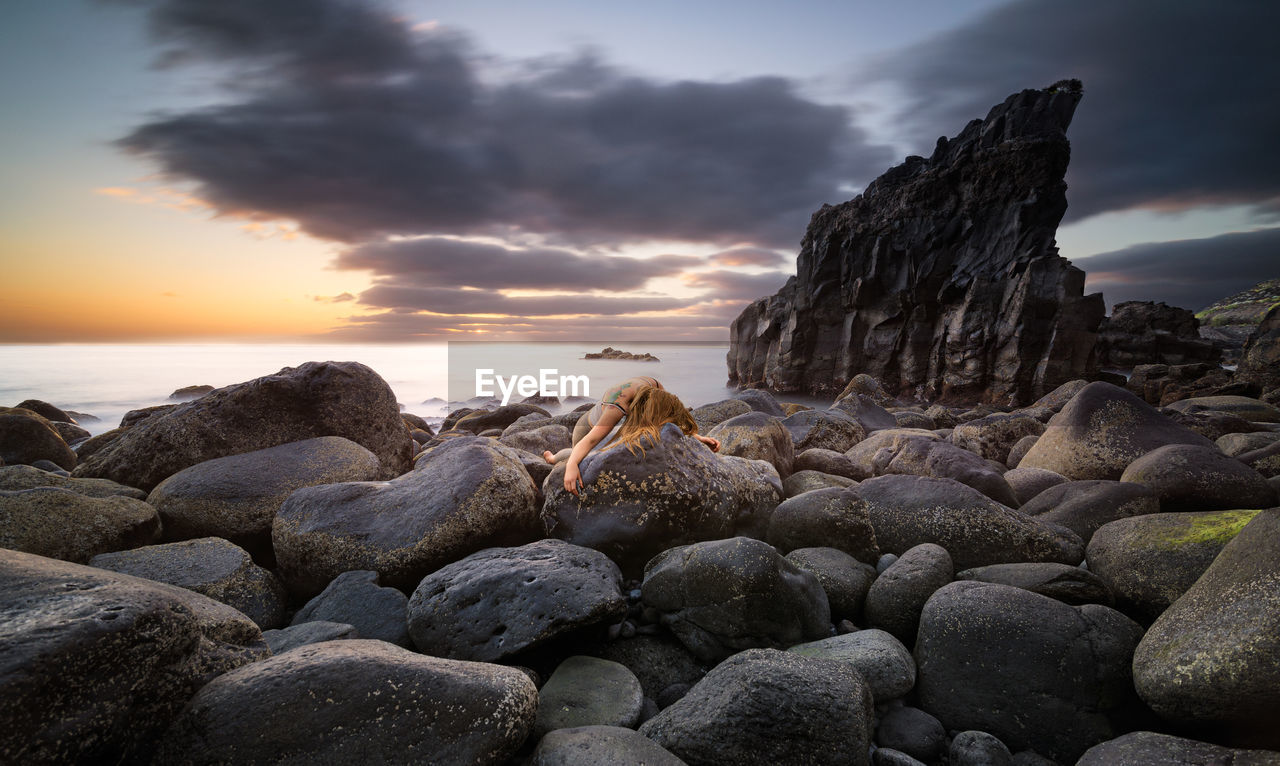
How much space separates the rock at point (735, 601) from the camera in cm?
354

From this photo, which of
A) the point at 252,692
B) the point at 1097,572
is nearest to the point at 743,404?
the point at 1097,572

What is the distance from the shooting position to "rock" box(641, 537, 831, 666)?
3535 mm

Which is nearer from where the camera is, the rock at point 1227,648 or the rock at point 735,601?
the rock at point 1227,648

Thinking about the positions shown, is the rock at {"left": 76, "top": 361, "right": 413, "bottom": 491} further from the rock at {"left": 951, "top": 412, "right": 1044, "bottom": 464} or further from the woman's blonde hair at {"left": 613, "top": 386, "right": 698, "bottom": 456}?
the rock at {"left": 951, "top": 412, "right": 1044, "bottom": 464}

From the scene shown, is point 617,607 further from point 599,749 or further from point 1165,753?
point 1165,753

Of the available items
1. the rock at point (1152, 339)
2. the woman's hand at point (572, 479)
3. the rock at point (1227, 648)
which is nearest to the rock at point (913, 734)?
the rock at point (1227, 648)

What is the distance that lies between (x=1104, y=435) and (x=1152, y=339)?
146ft

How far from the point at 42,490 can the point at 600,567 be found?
4.57 metres

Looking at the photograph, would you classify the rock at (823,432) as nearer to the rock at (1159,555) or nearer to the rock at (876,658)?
the rock at (1159,555)

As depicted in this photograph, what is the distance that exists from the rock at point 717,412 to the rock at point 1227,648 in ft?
25.5

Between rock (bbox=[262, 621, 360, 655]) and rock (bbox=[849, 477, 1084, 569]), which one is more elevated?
rock (bbox=[849, 477, 1084, 569])

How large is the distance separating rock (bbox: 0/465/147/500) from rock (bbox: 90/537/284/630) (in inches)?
63.3

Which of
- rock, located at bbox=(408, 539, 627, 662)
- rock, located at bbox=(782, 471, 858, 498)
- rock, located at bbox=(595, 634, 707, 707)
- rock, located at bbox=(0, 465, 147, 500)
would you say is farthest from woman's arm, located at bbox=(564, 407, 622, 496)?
rock, located at bbox=(0, 465, 147, 500)

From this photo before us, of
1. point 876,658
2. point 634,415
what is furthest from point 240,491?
point 876,658
